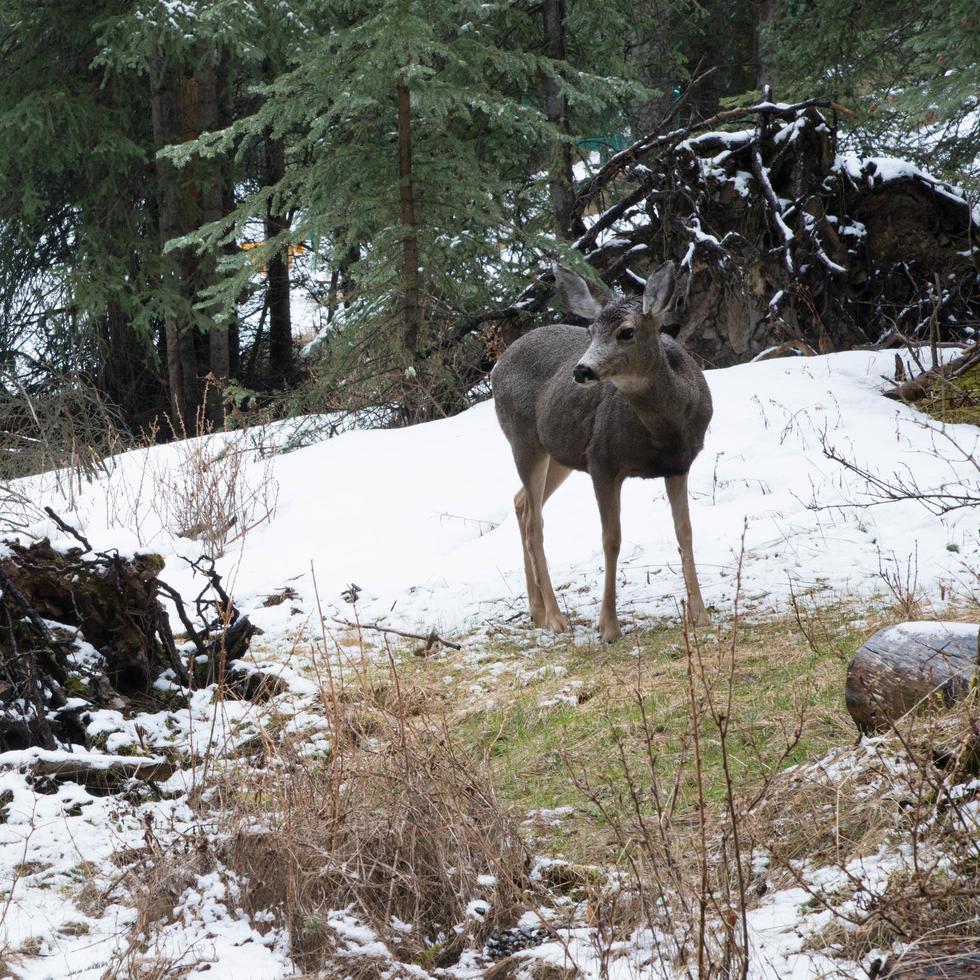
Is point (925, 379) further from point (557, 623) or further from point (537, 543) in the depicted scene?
point (557, 623)

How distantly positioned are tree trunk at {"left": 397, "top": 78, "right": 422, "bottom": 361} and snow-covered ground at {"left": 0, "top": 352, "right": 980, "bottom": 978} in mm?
1110

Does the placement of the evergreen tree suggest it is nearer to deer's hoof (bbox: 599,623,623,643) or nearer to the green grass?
deer's hoof (bbox: 599,623,623,643)

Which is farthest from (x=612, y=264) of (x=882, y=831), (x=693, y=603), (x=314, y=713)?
(x=882, y=831)

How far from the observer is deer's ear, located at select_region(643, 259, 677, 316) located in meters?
6.22

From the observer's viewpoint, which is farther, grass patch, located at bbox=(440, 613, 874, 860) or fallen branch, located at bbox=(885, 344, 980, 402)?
fallen branch, located at bbox=(885, 344, 980, 402)

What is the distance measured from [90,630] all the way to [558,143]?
9137 millimetres

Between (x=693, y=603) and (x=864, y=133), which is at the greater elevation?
(x=864, y=133)

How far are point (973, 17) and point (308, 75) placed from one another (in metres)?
5.86

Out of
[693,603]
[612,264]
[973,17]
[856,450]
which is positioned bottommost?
[693,603]

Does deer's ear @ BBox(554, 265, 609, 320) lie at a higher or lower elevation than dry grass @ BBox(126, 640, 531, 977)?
higher

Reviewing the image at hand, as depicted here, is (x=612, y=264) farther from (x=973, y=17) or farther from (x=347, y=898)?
(x=347, y=898)

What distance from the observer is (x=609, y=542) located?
6.58 m

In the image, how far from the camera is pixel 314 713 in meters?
5.25

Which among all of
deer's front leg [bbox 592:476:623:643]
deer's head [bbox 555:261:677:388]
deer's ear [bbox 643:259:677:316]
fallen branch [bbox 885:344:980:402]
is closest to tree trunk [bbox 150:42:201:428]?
fallen branch [bbox 885:344:980:402]
